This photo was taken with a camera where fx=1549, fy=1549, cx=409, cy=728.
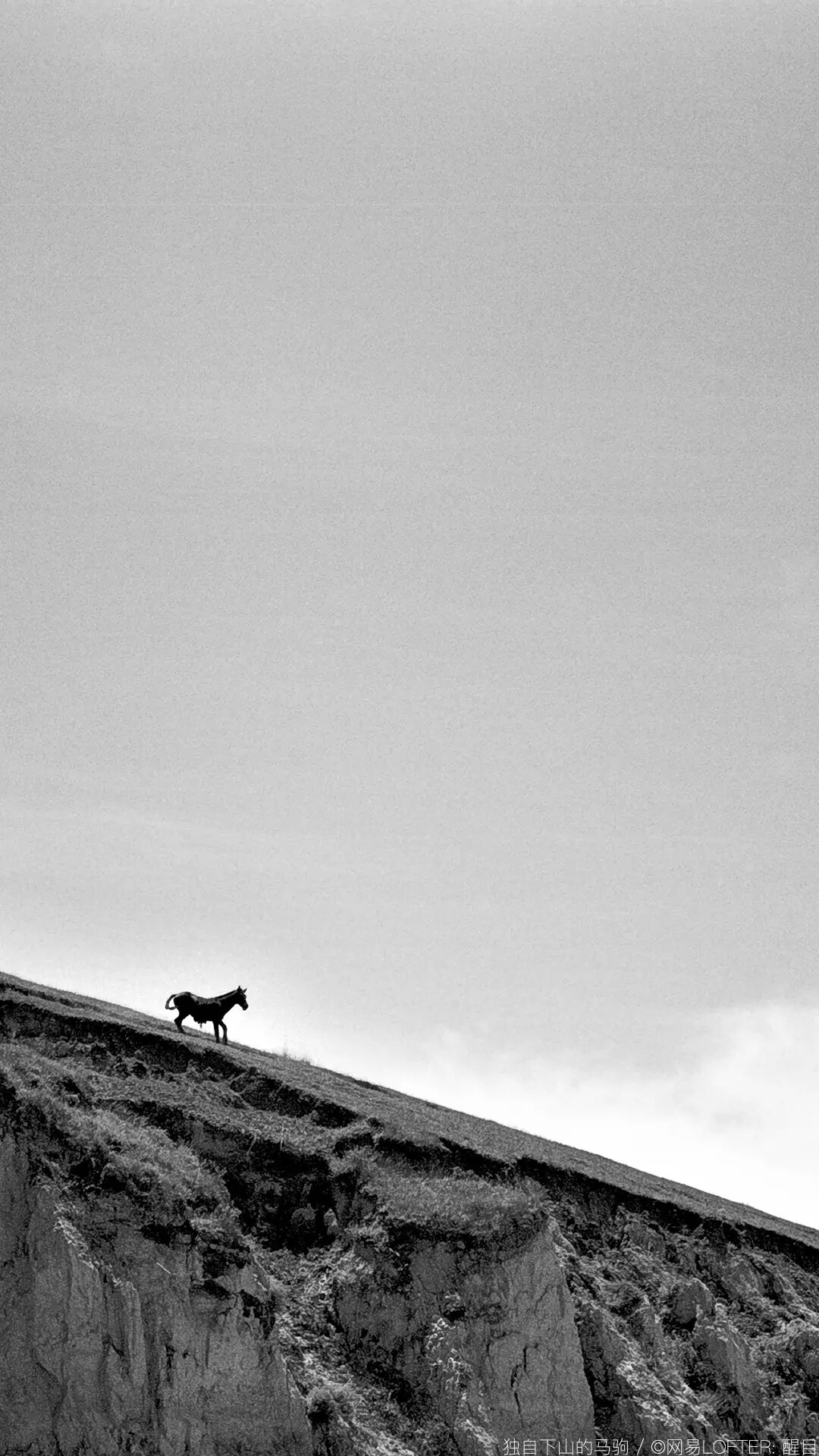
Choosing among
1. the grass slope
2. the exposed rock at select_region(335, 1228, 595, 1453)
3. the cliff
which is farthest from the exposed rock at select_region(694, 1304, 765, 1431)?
the exposed rock at select_region(335, 1228, 595, 1453)

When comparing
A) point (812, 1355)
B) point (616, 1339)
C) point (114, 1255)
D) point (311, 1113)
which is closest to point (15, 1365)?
point (114, 1255)

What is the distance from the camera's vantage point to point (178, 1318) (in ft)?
91.3

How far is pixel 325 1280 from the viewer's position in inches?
1199

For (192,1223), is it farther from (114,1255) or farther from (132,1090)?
(132,1090)

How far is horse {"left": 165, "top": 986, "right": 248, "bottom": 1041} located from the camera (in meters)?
38.7

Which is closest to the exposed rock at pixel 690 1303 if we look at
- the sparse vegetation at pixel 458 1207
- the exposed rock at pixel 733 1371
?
the exposed rock at pixel 733 1371

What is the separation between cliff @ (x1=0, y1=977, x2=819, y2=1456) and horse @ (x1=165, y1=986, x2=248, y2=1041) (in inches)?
A: 94.0

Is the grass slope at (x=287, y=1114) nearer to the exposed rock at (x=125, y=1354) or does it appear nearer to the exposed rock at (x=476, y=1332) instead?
the exposed rock at (x=476, y=1332)

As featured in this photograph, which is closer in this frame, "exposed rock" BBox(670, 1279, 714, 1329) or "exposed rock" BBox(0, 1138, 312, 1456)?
"exposed rock" BBox(0, 1138, 312, 1456)

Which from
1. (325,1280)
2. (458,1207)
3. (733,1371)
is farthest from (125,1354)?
(733,1371)

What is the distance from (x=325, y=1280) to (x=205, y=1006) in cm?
1011

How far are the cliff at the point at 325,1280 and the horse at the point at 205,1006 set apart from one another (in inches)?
94.0

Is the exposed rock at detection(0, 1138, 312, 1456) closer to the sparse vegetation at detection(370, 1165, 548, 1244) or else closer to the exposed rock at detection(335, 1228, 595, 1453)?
the exposed rock at detection(335, 1228, 595, 1453)

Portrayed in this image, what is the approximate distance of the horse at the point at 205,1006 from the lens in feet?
127
